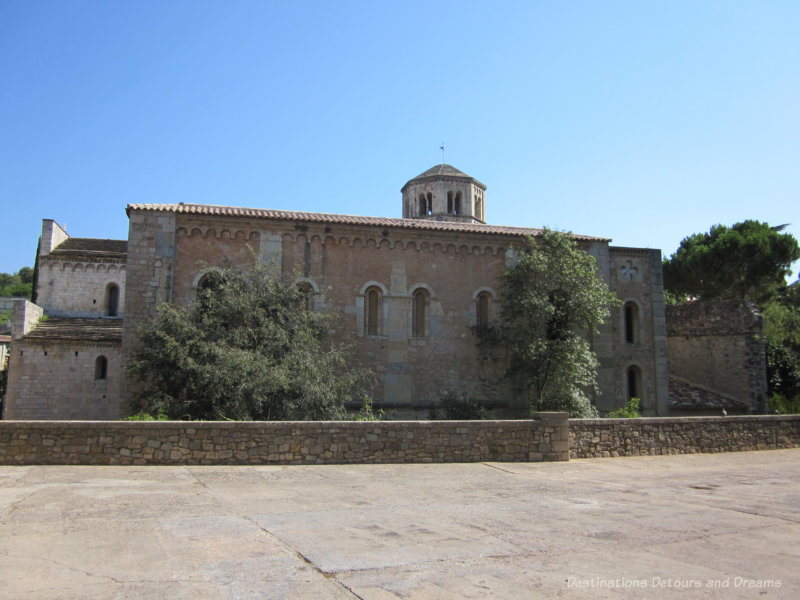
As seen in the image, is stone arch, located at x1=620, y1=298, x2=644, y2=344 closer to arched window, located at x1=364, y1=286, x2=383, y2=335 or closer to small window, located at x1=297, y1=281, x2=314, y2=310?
arched window, located at x1=364, y1=286, x2=383, y2=335

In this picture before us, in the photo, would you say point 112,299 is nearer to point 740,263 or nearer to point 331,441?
point 331,441

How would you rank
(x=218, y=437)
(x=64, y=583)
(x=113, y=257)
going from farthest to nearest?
(x=113, y=257), (x=218, y=437), (x=64, y=583)

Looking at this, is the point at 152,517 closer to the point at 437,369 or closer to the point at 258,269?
the point at 258,269

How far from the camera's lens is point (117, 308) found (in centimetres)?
3092

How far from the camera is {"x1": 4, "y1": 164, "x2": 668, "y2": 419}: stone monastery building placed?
2005 centimetres

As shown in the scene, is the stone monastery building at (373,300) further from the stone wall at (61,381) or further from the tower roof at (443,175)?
the tower roof at (443,175)

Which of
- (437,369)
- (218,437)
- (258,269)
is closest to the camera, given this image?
(218,437)

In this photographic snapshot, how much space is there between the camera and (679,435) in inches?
647

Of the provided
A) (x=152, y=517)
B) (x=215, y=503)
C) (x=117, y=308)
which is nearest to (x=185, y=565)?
(x=152, y=517)

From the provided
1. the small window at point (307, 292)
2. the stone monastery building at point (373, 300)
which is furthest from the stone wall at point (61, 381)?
the small window at point (307, 292)

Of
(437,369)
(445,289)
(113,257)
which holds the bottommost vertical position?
(437,369)

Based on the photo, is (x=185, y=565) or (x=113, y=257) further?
(x=113, y=257)

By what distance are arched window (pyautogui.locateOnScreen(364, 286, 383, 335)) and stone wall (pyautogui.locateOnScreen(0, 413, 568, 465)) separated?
8.15 meters

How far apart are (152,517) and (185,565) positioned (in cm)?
215
